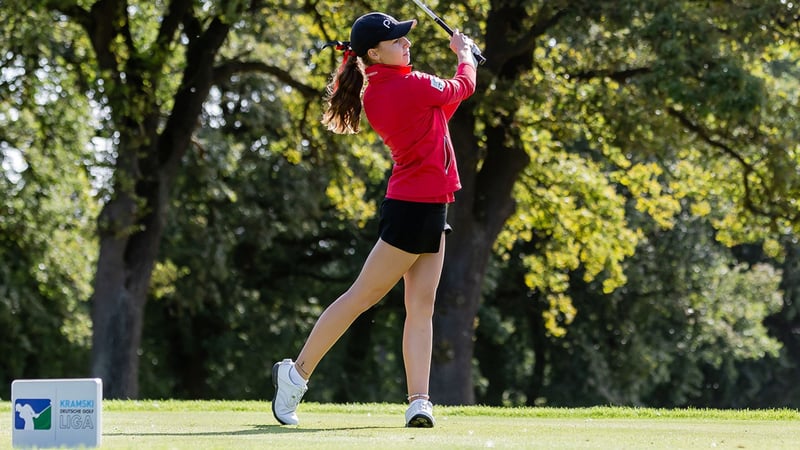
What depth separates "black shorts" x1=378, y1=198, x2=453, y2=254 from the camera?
6.71 meters

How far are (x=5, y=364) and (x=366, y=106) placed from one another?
2329 cm

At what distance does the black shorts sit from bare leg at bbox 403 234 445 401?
15 centimetres

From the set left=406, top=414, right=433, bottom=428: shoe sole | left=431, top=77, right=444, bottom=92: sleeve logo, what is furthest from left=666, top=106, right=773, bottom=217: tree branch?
left=406, top=414, right=433, bottom=428: shoe sole

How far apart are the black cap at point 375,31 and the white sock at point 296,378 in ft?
5.24

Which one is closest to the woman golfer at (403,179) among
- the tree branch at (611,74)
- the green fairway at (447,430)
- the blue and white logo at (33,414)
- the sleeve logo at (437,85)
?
the sleeve logo at (437,85)

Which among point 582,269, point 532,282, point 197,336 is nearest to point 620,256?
point 532,282

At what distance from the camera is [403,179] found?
6.70 metres

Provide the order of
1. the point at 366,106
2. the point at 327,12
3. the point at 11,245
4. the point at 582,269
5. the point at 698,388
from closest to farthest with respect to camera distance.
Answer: the point at 366,106
the point at 327,12
the point at 11,245
the point at 582,269
the point at 698,388

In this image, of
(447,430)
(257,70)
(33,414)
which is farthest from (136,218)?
(33,414)

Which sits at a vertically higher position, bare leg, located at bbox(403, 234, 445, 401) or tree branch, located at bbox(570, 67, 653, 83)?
tree branch, located at bbox(570, 67, 653, 83)

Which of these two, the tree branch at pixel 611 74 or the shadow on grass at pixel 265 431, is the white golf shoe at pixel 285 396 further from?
the tree branch at pixel 611 74

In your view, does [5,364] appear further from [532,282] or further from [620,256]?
[620,256]

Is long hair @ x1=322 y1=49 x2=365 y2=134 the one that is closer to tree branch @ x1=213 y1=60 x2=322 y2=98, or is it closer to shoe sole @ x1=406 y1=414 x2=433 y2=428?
shoe sole @ x1=406 y1=414 x2=433 y2=428

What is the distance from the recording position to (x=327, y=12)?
1891 cm
